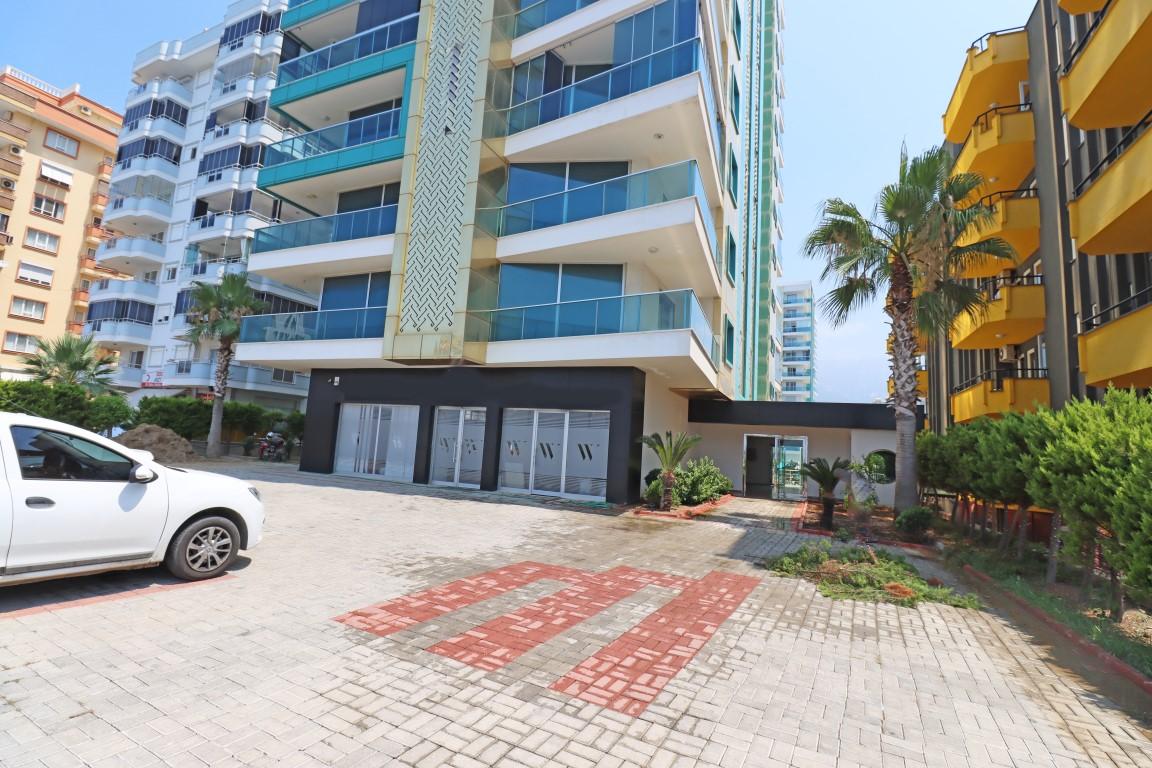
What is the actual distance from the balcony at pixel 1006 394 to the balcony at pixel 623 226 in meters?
8.82

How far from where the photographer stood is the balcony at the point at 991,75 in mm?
16953

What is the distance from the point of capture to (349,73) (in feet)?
66.0

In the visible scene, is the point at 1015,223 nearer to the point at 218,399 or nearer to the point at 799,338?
the point at 218,399

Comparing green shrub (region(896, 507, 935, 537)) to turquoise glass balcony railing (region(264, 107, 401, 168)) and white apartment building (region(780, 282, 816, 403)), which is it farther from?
white apartment building (region(780, 282, 816, 403))

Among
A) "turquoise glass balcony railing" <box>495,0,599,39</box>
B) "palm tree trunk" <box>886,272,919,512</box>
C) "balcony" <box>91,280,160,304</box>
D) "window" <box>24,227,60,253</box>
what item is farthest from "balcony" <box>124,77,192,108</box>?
"palm tree trunk" <box>886,272,919,512</box>

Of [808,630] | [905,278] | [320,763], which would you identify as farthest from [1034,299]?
[320,763]

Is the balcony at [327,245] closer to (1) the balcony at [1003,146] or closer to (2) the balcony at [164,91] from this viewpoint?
(1) the balcony at [1003,146]

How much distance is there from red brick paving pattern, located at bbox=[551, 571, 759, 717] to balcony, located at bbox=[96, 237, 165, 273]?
4753 cm

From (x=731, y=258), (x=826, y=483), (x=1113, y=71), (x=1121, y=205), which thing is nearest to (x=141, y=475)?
(x=826, y=483)

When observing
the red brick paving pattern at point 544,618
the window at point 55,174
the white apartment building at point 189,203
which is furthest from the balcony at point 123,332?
the red brick paving pattern at point 544,618

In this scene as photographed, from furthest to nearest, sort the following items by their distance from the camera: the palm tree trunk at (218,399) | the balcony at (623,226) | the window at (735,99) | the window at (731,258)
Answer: the palm tree trunk at (218,399)
the window at (735,99)
the window at (731,258)
the balcony at (623,226)

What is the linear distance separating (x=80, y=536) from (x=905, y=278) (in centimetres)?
1620

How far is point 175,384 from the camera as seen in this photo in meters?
35.5

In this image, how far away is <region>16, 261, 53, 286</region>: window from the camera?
41219 millimetres
